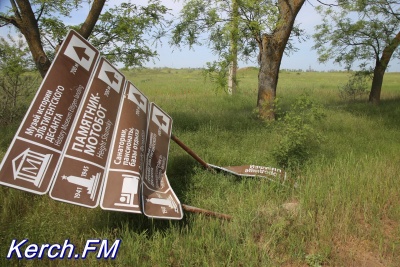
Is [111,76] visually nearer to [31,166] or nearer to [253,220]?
[31,166]

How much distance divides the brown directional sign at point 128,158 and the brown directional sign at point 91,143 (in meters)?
0.07

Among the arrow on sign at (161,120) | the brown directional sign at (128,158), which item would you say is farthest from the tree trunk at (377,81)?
the brown directional sign at (128,158)

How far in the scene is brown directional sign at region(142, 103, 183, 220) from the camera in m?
2.84

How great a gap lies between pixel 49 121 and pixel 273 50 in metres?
6.79

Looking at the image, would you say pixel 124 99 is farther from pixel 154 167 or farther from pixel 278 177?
pixel 278 177

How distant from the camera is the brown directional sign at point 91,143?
2.46 metres

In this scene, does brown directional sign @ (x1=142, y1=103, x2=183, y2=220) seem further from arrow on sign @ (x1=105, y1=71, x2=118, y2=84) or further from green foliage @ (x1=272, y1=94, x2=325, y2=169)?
green foliage @ (x1=272, y1=94, x2=325, y2=169)

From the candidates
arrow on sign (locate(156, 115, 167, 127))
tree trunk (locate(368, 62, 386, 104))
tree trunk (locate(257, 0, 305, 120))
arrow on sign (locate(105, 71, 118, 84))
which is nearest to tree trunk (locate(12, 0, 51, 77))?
arrow on sign (locate(105, 71, 118, 84))

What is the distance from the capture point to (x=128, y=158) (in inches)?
118

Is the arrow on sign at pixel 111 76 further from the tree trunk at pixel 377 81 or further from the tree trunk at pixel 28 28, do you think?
the tree trunk at pixel 377 81

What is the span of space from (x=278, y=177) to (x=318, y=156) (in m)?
1.50

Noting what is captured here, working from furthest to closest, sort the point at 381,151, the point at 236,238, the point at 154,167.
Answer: the point at 381,151, the point at 154,167, the point at 236,238

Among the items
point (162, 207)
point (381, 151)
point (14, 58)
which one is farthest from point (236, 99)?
point (162, 207)

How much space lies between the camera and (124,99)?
345cm
